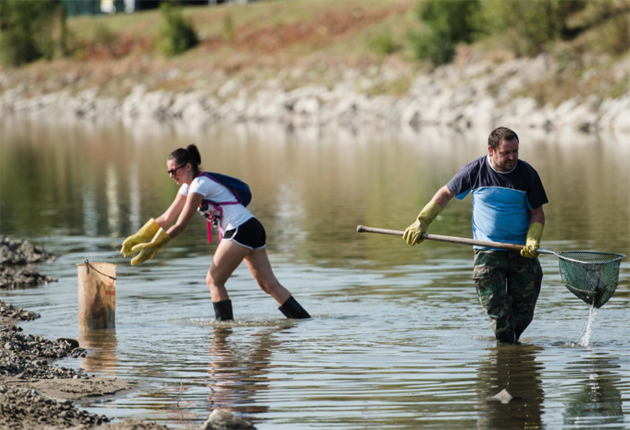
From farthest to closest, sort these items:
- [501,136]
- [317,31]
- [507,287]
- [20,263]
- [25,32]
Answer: [25,32]
[317,31]
[20,263]
[507,287]
[501,136]

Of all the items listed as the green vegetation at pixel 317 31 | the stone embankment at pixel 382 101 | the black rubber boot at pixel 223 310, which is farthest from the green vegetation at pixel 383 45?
the black rubber boot at pixel 223 310

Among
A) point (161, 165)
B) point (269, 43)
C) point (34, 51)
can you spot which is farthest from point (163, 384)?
point (34, 51)

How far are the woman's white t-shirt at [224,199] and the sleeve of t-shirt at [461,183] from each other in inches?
85.5

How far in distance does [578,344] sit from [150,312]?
15.0 ft

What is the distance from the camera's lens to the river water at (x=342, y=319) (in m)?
7.43

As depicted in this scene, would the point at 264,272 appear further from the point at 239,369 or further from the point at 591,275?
the point at 591,275

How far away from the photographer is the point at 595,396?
24.7ft

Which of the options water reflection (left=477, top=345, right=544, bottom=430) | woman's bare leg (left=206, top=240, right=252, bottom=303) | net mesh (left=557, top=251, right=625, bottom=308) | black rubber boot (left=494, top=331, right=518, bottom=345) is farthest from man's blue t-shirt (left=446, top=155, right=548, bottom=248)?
woman's bare leg (left=206, top=240, right=252, bottom=303)

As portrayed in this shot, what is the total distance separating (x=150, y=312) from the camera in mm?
11453

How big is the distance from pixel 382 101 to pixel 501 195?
46.8 meters

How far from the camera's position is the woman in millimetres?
10125

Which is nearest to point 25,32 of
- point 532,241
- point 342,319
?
point 342,319

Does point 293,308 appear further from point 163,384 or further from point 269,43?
point 269,43

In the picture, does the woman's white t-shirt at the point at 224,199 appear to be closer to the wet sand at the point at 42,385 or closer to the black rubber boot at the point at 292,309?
the black rubber boot at the point at 292,309
